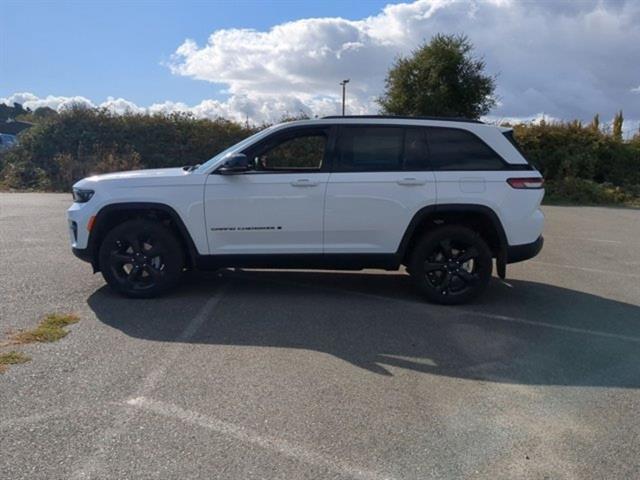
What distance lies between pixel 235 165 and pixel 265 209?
545mm

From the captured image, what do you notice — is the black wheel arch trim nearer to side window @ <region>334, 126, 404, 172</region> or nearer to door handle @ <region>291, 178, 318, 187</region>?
door handle @ <region>291, 178, 318, 187</region>

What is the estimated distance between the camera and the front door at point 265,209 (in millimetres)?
5863

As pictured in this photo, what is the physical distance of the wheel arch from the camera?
233 inches

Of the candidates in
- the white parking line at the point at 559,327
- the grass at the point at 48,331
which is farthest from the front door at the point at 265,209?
the white parking line at the point at 559,327

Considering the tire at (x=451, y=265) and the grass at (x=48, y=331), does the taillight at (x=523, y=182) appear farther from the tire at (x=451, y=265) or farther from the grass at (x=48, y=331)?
the grass at (x=48, y=331)

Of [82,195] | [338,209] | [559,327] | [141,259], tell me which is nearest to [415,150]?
[338,209]

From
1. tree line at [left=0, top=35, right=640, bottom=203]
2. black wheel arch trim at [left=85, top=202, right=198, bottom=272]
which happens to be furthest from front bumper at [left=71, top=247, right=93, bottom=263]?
tree line at [left=0, top=35, right=640, bottom=203]

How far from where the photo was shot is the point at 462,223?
6113 mm

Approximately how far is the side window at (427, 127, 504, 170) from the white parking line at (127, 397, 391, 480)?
3.63 m

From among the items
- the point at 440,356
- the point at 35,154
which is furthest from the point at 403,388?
the point at 35,154

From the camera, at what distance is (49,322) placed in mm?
5164

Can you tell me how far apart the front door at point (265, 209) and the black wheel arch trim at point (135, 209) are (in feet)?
0.74

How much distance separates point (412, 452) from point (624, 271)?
6299mm

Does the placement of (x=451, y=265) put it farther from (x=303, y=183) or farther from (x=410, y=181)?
(x=303, y=183)
